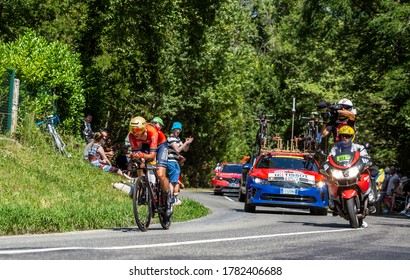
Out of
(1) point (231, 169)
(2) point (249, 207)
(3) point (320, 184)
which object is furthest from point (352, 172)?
(1) point (231, 169)

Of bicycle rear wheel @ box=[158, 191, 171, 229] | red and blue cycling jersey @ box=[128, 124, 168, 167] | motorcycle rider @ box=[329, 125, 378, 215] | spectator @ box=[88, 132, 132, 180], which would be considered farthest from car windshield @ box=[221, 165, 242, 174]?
red and blue cycling jersey @ box=[128, 124, 168, 167]

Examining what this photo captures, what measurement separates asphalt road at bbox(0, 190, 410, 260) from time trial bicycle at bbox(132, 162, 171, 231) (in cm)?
21

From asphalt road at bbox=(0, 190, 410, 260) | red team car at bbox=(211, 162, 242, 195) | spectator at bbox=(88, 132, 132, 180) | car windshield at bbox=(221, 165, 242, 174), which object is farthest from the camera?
car windshield at bbox=(221, 165, 242, 174)

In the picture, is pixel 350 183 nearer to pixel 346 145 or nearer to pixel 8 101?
pixel 346 145

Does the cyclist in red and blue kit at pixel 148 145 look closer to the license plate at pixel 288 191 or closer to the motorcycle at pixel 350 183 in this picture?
the motorcycle at pixel 350 183

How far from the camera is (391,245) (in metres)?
13.0

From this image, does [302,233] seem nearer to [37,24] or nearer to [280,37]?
[37,24]

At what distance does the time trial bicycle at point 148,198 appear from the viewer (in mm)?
14570

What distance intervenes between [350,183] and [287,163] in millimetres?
7285

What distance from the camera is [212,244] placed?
1184 centimetres

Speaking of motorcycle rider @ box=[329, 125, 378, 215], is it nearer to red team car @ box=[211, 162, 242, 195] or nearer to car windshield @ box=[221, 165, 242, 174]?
red team car @ box=[211, 162, 242, 195]

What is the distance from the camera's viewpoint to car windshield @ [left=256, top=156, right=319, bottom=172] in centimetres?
2402

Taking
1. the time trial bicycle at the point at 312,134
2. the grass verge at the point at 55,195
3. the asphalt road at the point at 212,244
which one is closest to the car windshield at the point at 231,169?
the time trial bicycle at the point at 312,134
